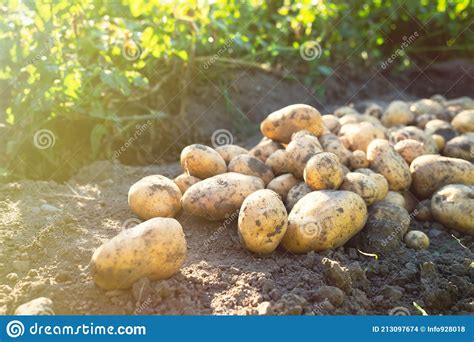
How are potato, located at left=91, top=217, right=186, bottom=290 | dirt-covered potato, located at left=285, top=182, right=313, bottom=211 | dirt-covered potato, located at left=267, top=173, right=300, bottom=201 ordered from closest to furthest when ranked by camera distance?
1. potato, located at left=91, top=217, right=186, bottom=290
2. dirt-covered potato, located at left=285, top=182, right=313, bottom=211
3. dirt-covered potato, located at left=267, top=173, right=300, bottom=201

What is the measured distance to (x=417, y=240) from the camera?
2.86 metres

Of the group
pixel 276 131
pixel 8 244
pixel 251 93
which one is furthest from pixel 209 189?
pixel 251 93

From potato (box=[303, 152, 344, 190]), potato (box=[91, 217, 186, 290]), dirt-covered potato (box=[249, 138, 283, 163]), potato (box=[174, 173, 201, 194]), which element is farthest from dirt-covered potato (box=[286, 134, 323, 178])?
potato (box=[91, 217, 186, 290])

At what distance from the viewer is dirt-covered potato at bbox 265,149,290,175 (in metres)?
3.16

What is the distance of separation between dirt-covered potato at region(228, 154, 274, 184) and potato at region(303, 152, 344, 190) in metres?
0.32

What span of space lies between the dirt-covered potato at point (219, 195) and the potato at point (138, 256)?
0.56 m

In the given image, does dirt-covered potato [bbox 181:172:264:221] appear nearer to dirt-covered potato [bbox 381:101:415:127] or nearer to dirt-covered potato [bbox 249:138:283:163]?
dirt-covered potato [bbox 249:138:283:163]

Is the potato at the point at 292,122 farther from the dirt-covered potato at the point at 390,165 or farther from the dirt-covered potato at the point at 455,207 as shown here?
the dirt-covered potato at the point at 455,207

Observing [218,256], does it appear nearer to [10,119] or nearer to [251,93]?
[10,119]

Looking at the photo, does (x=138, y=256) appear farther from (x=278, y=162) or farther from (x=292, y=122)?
(x=292, y=122)

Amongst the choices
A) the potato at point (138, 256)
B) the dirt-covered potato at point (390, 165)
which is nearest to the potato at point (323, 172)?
the dirt-covered potato at point (390, 165)

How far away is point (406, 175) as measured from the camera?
126 inches

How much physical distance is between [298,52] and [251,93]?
0.66 meters

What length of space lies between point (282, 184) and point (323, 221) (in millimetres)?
442
